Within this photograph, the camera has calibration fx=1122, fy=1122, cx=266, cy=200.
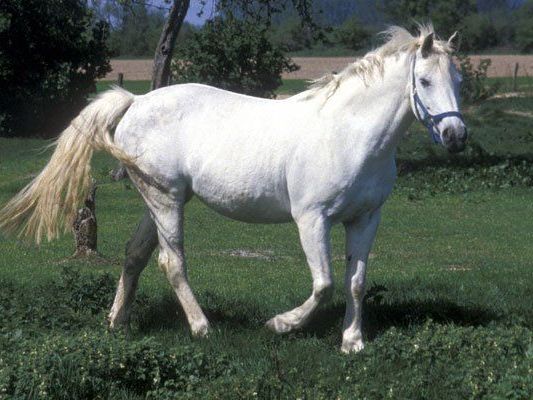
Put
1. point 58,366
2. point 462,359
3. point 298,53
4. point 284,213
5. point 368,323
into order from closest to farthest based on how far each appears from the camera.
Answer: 1. point 58,366
2. point 462,359
3. point 284,213
4. point 368,323
5. point 298,53

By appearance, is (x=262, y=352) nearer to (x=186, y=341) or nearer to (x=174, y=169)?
(x=186, y=341)

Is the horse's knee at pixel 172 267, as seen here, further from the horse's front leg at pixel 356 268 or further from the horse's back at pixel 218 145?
the horse's front leg at pixel 356 268

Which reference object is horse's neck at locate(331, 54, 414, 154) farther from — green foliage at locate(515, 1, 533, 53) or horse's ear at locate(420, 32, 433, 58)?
green foliage at locate(515, 1, 533, 53)

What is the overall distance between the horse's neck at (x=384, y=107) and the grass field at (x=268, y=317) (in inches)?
53.5

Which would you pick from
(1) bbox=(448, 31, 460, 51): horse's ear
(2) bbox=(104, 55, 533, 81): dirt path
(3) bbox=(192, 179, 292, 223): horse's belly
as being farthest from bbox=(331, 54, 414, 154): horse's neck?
(2) bbox=(104, 55, 533, 81): dirt path

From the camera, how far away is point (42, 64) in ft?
109

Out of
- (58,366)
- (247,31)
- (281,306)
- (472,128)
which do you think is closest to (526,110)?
(472,128)

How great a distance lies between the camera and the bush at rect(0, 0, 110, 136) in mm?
32188

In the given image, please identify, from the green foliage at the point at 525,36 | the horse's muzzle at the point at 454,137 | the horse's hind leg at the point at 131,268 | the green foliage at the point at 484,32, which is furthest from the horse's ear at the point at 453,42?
the green foliage at the point at 484,32

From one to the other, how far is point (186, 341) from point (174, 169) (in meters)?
1.22

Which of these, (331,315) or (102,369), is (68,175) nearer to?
(102,369)

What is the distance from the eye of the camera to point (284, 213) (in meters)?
7.79

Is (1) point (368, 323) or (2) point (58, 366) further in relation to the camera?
(1) point (368, 323)

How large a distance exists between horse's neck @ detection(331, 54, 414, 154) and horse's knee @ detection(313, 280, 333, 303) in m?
0.94
